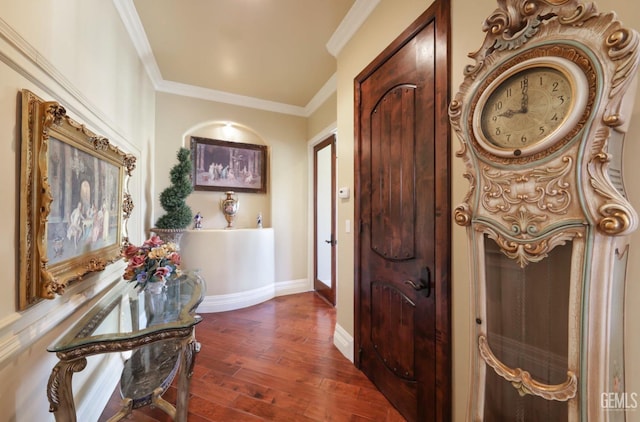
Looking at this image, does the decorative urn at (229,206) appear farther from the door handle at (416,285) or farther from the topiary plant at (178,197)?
the door handle at (416,285)

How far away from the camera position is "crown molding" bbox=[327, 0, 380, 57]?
1.93 m

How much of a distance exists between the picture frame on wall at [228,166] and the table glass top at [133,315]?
1.97 m

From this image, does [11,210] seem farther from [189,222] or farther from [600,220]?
[189,222]

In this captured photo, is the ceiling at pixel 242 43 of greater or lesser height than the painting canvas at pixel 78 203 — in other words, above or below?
above

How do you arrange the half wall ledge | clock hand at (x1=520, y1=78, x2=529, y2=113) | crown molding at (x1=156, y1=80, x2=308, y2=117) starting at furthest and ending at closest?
crown molding at (x1=156, y1=80, x2=308, y2=117) < the half wall ledge < clock hand at (x1=520, y1=78, x2=529, y2=113)

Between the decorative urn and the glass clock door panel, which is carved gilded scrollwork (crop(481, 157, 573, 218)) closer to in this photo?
the glass clock door panel

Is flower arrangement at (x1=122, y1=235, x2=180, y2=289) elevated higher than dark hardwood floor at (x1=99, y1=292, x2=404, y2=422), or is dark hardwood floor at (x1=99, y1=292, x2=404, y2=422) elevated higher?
flower arrangement at (x1=122, y1=235, x2=180, y2=289)

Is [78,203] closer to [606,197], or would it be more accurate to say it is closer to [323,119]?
[606,197]

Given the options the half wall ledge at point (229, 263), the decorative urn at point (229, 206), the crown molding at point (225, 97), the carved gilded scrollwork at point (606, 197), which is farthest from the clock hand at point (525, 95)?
the crown molding at point (225, 97)

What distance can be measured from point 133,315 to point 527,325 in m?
1.89

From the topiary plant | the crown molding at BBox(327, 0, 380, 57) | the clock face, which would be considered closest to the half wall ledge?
the topiary plant

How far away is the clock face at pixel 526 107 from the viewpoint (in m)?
0.69

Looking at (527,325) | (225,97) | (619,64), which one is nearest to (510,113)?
(619,64)

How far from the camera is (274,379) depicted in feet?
6.23
